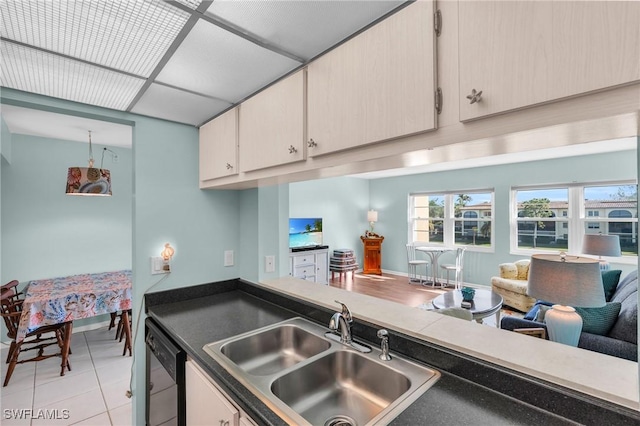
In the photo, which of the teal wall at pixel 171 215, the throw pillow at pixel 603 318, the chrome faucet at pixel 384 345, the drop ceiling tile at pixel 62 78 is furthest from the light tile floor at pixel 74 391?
the throw pillow at pixel 603 318

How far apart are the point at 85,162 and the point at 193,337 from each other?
3.77 metres

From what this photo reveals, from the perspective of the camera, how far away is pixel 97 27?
3.45 ft

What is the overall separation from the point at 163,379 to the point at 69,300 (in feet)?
6.97

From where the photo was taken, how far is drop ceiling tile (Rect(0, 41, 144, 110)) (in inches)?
48.4

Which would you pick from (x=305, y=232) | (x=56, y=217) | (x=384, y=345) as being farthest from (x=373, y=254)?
(x=384, y=345)

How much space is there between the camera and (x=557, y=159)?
191 inches

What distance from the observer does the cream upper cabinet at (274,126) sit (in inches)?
49.8

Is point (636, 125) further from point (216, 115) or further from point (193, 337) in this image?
point (216, 115)

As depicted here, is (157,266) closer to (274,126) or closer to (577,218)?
(274,126)

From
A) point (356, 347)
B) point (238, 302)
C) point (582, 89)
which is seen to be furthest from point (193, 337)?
point (582, 89)

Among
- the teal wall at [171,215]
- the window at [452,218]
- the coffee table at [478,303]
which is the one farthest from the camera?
the window at [452,218]

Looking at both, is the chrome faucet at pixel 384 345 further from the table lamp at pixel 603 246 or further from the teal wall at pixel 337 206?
the teal wall at pixel 337 206

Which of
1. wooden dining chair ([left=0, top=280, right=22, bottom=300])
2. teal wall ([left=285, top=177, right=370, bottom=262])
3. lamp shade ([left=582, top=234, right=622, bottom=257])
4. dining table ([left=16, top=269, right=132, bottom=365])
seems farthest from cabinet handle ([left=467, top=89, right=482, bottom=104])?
teal wall ([left=285, top=177, right=370, bottom=262])

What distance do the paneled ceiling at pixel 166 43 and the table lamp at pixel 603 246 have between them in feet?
15.2
